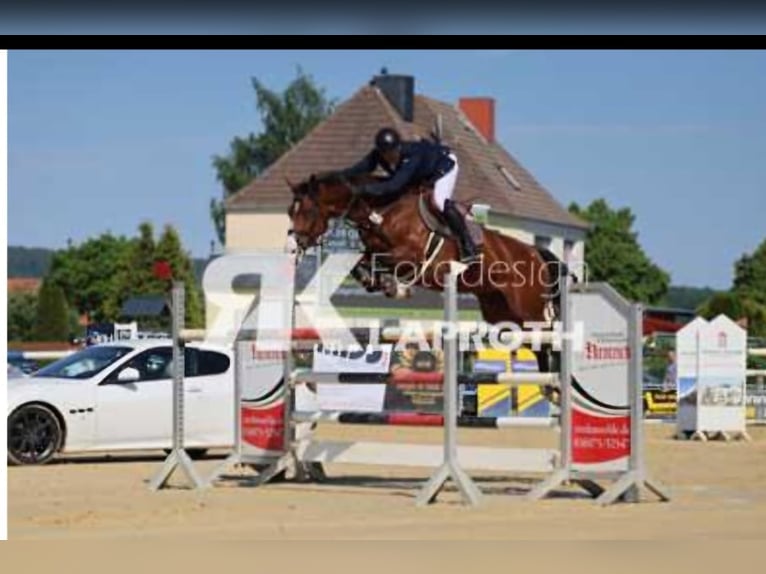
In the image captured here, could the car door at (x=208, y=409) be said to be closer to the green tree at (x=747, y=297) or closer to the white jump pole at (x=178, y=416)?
the white jump pole at (x=178, y=416)

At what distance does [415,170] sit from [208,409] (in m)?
3.83

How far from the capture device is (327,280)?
86.3 feet

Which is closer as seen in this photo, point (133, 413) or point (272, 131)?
point (133, 413)

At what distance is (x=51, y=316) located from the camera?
52.5 m

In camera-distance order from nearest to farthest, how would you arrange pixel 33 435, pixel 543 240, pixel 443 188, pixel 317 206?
1. pixel 317 206
2. pixel 443 188
3. pixel 33 435
4. pixel 543 240

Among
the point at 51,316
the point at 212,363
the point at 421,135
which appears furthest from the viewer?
the point at 51,316

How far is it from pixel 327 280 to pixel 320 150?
2432 cm

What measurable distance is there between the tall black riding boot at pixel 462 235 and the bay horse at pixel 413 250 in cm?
7

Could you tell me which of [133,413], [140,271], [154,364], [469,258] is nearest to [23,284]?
[140,271]

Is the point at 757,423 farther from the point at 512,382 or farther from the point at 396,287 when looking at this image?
the point at 512,382

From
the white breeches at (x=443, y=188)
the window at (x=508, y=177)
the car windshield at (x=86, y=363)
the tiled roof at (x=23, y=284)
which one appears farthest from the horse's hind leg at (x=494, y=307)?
the tiled roof at (x=23, y=284)

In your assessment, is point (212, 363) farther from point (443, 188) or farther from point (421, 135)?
point (421, 135)

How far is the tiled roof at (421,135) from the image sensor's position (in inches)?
1706

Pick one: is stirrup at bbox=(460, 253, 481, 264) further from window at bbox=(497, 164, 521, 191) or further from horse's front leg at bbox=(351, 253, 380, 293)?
window at bbox=(497, 164, 521, 191)
